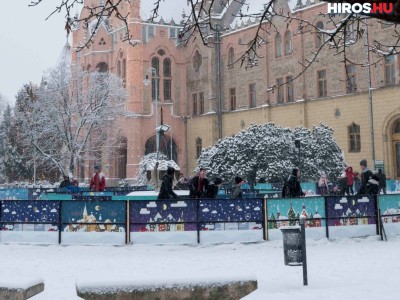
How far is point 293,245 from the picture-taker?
9.66 m

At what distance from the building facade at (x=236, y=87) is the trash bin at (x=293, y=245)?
2835cm

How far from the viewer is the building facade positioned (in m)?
37.5

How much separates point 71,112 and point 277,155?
719 inches

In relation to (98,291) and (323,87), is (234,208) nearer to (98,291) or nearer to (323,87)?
(98,291)

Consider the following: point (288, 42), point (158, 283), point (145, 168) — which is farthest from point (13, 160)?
point (158, 283)

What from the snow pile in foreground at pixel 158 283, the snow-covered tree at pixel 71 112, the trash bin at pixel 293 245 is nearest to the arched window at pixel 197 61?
the snow-covered tree at pixel 71 112

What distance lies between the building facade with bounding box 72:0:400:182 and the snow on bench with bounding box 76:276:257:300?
31.8m

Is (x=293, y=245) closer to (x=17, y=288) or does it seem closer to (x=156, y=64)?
(x=17, y=288)

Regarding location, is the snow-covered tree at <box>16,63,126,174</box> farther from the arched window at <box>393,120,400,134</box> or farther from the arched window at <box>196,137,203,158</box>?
the arched window at <box>393,120,400,134</box>

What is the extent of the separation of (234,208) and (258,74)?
1324 inches

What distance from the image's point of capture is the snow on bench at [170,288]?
599 cm

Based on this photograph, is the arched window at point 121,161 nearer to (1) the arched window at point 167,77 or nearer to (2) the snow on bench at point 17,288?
(1) the arched window at point 167,77

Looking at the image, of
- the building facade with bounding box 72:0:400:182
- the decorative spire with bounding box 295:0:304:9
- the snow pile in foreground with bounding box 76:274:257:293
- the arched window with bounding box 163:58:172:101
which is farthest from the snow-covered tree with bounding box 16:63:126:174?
the snow pile in foreground with bounding box 76:274:257:293

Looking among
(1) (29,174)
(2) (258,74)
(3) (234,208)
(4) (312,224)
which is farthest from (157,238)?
(1) (29,174)
